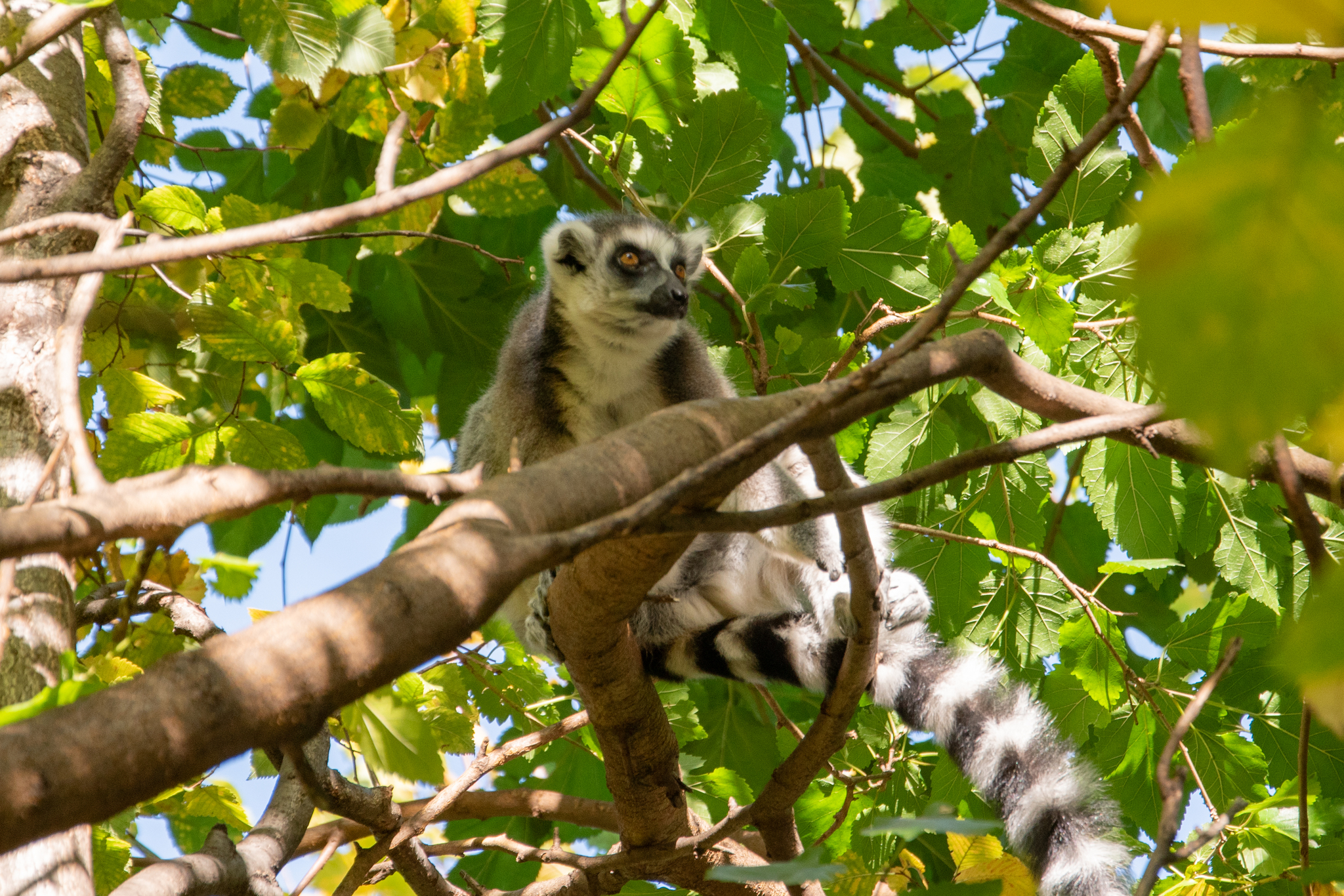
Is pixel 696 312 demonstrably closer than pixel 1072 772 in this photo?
No

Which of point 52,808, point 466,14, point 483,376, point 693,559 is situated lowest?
point 693,559

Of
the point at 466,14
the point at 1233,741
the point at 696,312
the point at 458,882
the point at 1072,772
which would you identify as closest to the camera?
the point at 1072,772

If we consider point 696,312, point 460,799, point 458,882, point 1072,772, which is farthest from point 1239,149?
point 696,312

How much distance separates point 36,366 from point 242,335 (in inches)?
17.3

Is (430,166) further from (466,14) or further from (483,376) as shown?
(483,376)

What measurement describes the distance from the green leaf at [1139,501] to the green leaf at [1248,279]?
2.33 meters

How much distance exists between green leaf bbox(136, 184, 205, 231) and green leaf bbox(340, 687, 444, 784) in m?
1.12

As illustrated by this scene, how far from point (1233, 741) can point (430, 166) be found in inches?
102

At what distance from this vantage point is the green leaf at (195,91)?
2.99 metres

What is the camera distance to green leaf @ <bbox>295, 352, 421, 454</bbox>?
222cm

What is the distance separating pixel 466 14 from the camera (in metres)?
2.86

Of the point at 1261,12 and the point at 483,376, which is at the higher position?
the point at 483,376

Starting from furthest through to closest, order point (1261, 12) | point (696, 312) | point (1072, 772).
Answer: point (696, 312) < point (1072, 772) < point (1261, 12)

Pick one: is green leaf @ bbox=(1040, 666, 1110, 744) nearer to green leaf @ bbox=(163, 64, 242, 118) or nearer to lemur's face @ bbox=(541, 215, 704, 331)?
lemur's face @ bbox=(541, 215, 704, 331)
